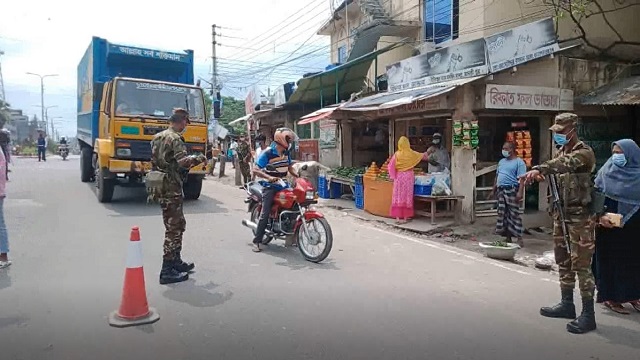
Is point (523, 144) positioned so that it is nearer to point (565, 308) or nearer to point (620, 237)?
point (620, 237)

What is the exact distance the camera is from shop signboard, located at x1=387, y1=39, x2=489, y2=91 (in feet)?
31.8

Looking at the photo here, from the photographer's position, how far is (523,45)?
9211 mm

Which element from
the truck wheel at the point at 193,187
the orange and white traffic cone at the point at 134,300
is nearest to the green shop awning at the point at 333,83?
the truck wheel at the point at 193,187

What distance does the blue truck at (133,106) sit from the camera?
32.4 ft

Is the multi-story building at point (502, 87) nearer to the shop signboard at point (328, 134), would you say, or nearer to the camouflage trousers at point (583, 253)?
the shop signboard at point (328, 134)

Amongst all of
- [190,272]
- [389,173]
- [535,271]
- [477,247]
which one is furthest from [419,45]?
[190,272]

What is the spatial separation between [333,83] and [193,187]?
255 inches

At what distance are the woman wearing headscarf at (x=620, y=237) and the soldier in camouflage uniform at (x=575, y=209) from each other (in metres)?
0.40

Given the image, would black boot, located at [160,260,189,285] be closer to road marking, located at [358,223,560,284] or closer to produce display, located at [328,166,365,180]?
road marking, located at [358,223,560,284]

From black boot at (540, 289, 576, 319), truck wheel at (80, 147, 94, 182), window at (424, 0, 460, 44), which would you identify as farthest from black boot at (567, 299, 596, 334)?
truck wheel at (80, 147, 94, 182)

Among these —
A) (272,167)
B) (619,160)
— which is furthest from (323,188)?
(619,160)

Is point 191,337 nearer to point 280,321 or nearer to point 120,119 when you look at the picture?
point 280,321

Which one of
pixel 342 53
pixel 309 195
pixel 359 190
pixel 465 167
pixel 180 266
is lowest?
pixel 180 266

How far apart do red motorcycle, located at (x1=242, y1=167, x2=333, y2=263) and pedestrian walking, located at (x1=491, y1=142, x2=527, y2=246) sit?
337cm
